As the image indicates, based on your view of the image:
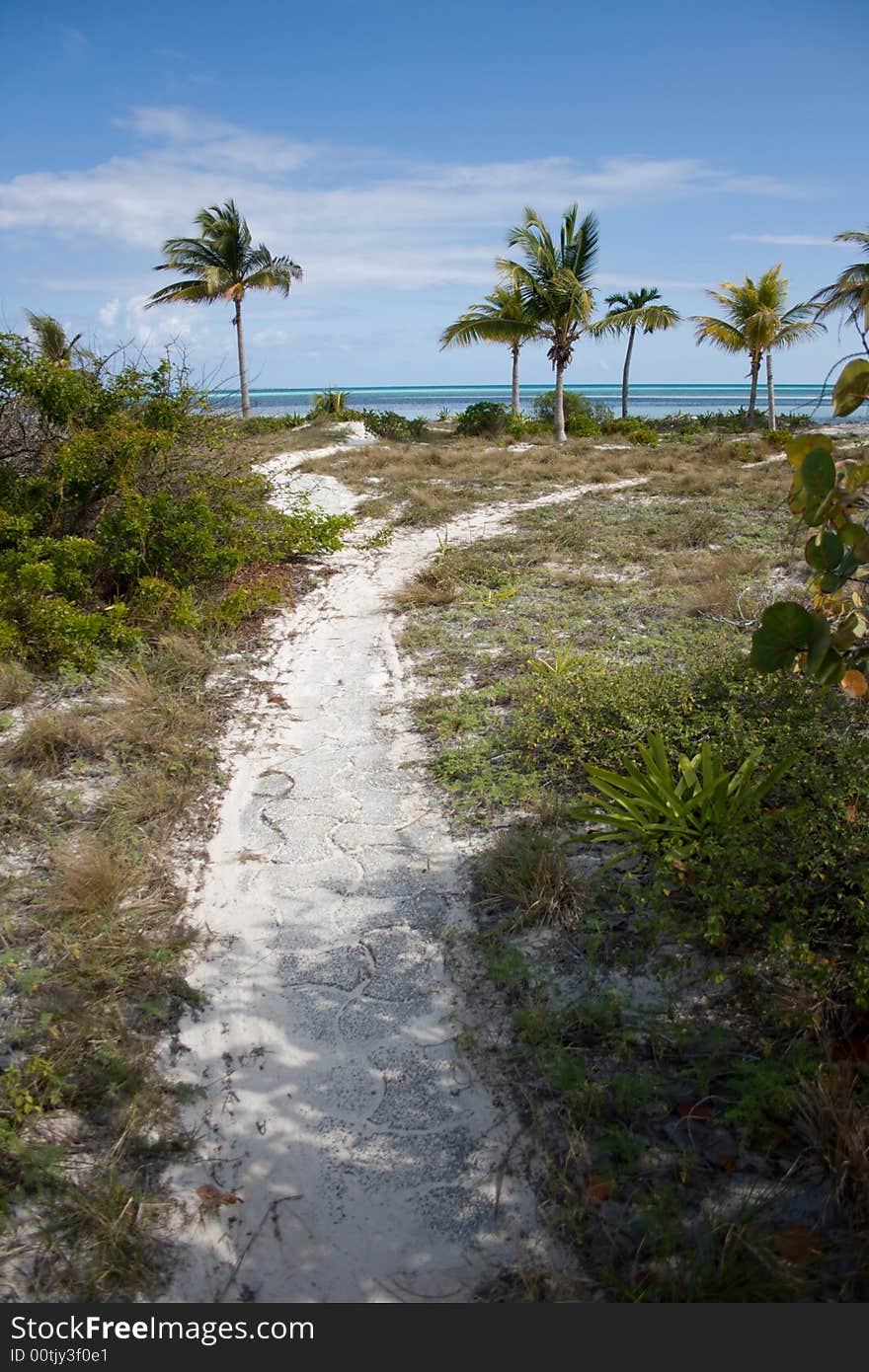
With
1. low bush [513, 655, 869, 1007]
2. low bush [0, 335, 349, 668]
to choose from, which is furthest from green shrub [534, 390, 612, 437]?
low bush [513, 655, 869, 1007]

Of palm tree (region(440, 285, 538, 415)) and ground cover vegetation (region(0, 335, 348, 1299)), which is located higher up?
palm tree (region(440, 285, 538, 415))

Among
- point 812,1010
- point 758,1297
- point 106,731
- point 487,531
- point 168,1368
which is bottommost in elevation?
point 168,1368

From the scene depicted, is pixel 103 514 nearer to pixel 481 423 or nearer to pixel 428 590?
pixel 428 590

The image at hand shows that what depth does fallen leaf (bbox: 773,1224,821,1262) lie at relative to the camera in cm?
192

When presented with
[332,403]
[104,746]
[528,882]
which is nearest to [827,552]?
[528,882]

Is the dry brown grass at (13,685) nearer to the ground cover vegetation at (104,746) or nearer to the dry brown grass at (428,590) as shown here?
the ground cover vegetation at (104,746)

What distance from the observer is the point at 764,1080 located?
2363 mm

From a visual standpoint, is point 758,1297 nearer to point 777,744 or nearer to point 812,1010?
point 812,1010

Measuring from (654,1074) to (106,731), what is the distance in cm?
347

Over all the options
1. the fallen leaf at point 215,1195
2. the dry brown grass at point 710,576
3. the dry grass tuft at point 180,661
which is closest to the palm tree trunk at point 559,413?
the dry brown grass at point 710,576

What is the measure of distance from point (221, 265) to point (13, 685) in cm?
2680

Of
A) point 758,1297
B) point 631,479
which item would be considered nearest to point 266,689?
point 758,1297

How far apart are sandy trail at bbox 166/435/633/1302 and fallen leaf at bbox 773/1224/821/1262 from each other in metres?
0.59

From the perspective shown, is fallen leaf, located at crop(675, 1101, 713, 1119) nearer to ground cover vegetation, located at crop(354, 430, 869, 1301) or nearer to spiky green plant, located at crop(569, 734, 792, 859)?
ground cover vegetation, located at crop(354, 430, 869, 1301)
